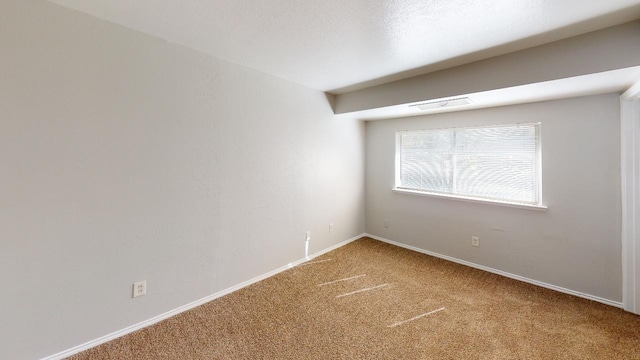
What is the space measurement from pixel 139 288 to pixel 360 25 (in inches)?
106

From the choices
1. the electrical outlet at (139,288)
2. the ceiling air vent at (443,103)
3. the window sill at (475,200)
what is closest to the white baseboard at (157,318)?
the electrical outlet at (139,288)

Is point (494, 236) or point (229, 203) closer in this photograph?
point (229, 203)

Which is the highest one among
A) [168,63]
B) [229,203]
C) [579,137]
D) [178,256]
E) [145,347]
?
[168,63]

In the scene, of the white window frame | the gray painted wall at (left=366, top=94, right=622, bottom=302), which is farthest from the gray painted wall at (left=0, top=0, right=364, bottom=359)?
Answer: the gray painted wall at (left=366, top=94, right=622, bottom=302)

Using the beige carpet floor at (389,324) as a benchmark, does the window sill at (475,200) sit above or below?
above

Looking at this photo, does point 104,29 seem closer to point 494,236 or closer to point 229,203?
point 229,203

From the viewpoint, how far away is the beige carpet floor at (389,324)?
1792mm

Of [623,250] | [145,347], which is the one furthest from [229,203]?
[623,250]

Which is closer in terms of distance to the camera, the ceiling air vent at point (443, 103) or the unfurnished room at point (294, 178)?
the unfurnished room at point (294, 178)

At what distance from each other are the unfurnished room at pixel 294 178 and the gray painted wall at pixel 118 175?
13mm

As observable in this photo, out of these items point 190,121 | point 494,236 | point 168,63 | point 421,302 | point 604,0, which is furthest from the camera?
point 494,236

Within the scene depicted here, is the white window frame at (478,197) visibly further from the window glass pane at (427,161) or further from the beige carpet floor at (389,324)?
the beige carpet floor at (389,324)

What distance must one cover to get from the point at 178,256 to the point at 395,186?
3.21 meters

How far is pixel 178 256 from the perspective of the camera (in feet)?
7.33
